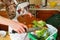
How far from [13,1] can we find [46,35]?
381mm

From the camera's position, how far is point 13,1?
1.01 metres

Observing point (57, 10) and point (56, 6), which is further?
point (56, 6)

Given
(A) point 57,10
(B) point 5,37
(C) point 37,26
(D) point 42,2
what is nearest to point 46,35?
(C) point 37,26

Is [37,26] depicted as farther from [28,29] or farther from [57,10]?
[57,10]

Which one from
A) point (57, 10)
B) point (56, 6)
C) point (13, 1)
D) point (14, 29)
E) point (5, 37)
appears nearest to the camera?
point (14, 29)

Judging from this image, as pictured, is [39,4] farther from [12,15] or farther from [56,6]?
[12,15]

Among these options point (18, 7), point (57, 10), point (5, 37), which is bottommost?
point (57, 10)

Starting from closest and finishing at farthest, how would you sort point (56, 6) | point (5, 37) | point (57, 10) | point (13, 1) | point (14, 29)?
point (14, 29), point (5, 37), point (13, 1), point (57, 10), point (56, 6)

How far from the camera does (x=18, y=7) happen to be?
963 millimetres

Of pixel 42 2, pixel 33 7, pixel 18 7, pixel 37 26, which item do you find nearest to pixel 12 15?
pixel 18 7

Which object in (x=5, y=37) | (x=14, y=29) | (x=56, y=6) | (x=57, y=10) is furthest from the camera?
(x=56, y=6)

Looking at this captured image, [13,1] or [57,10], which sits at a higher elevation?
[13,1]

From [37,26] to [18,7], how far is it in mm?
253

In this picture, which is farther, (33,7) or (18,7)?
(33,7)
